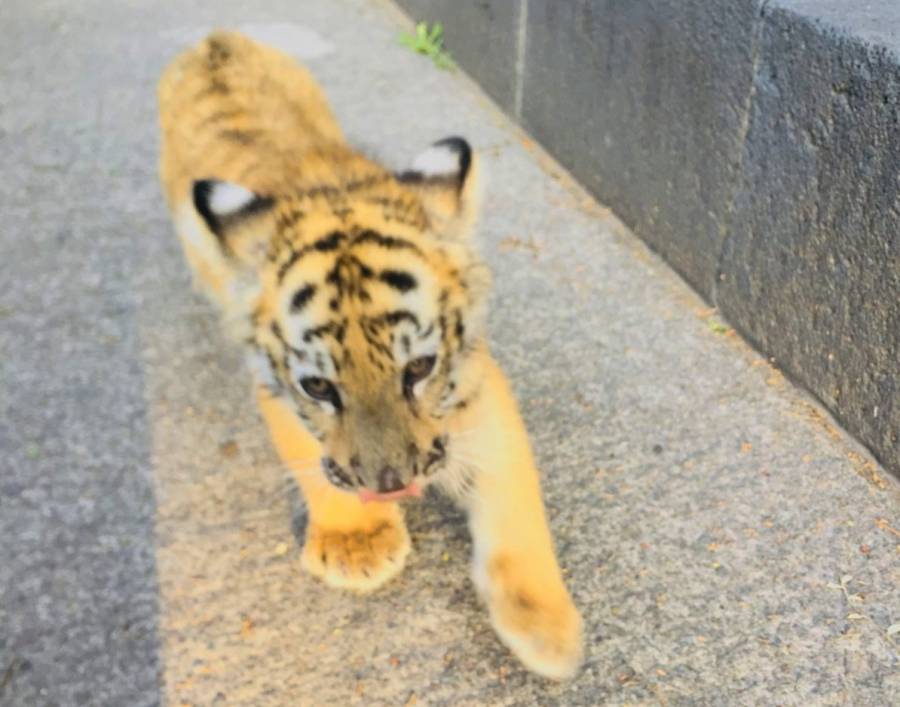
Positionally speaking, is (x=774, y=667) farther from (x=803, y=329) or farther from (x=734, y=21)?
(x=734, y=21)

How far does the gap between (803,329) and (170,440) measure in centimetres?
184

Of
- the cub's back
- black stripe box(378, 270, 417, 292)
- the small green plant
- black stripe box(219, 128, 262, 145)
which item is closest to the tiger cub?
black stripe box(378, 270, 417, 292)

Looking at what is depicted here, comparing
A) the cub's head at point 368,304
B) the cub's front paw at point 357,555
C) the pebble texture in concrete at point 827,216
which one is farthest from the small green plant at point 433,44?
the cub's front paw at point 357,555

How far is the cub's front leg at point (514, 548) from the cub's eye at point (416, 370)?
0.33m

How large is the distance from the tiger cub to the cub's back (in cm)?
27

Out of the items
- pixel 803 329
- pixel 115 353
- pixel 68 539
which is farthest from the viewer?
pixel 115 353

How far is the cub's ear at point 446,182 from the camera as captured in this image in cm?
215

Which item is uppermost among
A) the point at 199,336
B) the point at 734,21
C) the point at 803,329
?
the point at 734,21

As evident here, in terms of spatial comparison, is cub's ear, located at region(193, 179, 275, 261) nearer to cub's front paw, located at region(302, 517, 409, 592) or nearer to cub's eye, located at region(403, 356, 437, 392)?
cub's eye, located at region(403, 356, 437, 392)

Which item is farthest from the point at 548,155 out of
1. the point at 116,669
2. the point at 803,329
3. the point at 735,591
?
the point at 116,669

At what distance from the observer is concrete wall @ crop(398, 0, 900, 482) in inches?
92.3

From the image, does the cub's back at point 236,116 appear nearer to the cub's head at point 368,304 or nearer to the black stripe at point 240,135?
the black stripe at point 240,135

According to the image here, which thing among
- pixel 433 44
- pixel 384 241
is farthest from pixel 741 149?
pixel 433 44

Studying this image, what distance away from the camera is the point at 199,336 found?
3.22m
